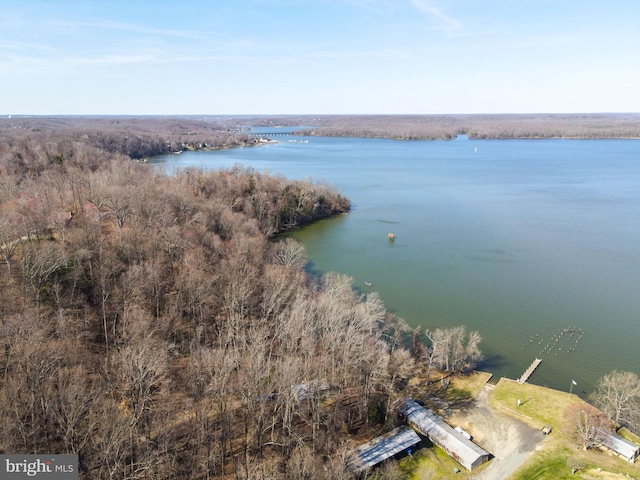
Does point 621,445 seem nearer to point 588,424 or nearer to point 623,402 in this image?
point 588,424

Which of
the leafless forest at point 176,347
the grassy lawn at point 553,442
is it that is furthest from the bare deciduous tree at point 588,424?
the leafless forest at point 176,347

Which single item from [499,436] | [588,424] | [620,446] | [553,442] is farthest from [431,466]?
[620,446]

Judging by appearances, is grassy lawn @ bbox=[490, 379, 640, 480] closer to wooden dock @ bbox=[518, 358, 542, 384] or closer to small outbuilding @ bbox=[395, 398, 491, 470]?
wooden dock @ bbox=[518, 358, 542, 384]

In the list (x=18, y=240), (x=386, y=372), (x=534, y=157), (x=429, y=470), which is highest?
(x=534, y=157)

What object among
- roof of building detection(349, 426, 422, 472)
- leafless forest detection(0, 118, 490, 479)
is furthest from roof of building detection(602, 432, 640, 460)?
roof of building detection(349, 426, 422, 472)

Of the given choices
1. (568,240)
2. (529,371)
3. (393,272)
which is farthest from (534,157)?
(529,371)

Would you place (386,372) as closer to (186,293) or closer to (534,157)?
(186,293)

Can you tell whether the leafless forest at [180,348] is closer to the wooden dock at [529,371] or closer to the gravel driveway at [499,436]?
the gravel driveway at [499,436]
